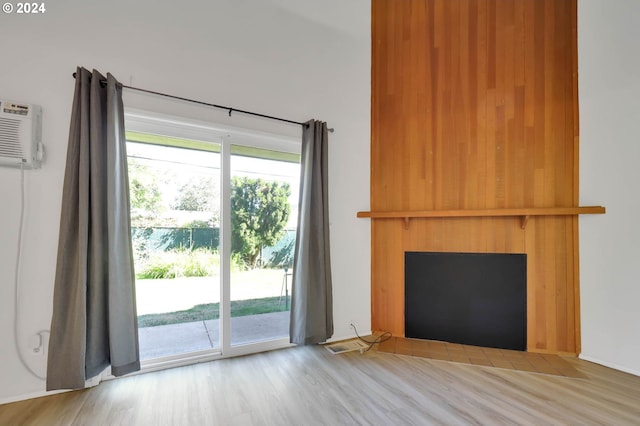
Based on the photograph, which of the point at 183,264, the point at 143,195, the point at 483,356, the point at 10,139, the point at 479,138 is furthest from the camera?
the point at 479,138

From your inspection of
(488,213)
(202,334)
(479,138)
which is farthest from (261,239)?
(479,138)

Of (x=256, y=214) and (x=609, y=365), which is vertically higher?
(x=256, y=214)

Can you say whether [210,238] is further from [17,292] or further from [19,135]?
[19,135]

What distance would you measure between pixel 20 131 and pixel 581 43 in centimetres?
435

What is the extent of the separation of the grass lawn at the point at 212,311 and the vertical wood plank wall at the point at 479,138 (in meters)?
1.11

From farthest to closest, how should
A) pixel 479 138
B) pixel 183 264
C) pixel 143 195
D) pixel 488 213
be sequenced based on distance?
pixel 479 138
pixel 488 213
pixel 183 264
pixel 143 195

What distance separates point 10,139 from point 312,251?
2225 millimetres

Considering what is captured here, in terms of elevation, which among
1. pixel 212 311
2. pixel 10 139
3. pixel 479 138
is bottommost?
pixel 212 311

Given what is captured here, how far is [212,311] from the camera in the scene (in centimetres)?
247

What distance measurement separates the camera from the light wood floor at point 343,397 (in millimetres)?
1630

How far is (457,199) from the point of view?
9.19 ft

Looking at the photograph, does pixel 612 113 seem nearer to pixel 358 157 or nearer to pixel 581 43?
pixel 581 43

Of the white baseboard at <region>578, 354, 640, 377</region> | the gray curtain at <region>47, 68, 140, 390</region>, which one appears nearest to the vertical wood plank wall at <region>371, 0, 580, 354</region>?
the white baseboard at <region>578, 354, 640, 377</region>

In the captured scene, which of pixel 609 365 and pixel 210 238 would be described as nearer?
pixel 609 365
